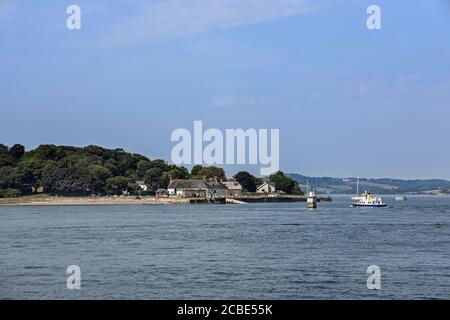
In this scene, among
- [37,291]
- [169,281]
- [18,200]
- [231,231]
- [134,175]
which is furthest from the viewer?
[134,175]

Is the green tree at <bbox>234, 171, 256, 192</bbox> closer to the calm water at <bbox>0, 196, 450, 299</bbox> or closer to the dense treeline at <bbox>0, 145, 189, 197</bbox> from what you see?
the dense treeline at <bbox>0, 145, 189, 197</bbox>

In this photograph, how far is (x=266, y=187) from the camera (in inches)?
6043

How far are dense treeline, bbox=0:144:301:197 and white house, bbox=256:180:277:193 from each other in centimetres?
1442

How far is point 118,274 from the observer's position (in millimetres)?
23516

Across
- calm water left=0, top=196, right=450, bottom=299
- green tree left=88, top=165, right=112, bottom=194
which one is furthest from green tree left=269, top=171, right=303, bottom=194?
calm water left=0, top=196, right=450, bottom=299

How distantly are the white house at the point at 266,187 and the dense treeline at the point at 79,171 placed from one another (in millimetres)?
14415

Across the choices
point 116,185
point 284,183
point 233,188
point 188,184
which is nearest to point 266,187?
point 284,183

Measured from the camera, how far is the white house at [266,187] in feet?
502

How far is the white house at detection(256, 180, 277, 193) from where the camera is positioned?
153 m

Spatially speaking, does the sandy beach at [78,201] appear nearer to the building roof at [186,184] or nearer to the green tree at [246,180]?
the building roof at [186,184]

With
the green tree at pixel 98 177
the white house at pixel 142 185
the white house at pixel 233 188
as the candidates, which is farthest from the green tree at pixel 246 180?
the green tree at pixel 98 177
